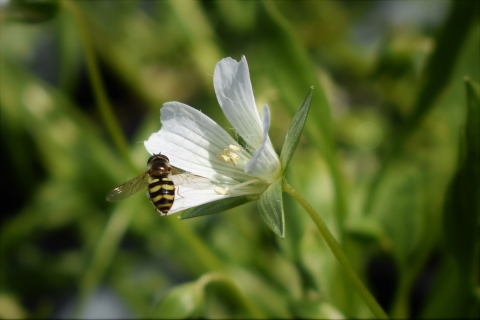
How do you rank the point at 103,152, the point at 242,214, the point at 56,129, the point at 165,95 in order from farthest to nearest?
the point at 165,95 < the point at 56,129 < the point at 103,152 < the point at 242,214

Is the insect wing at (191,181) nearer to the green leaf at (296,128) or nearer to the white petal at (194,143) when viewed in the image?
the white petal at (194,143)

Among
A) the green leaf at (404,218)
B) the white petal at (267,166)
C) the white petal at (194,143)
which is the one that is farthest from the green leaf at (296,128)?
the green leaf at (404,218)

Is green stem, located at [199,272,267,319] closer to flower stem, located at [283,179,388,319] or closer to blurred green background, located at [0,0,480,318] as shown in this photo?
blurred green background, located at [0,0,480,318]

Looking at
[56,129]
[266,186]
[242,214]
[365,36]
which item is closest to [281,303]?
[242,214]

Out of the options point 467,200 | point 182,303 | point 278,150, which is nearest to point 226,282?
point 182,303

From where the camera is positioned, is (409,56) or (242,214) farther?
(242,214)

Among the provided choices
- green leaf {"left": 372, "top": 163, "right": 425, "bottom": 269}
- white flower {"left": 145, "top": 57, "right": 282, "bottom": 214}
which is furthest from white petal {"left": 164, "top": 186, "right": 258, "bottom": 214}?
green leaf {"left": 372, "top": 163, "right": 425, "bottom": 269}

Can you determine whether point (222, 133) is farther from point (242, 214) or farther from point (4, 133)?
point (4, 133)

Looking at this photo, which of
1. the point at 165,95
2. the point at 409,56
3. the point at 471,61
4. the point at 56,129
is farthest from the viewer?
the point at 165,95
